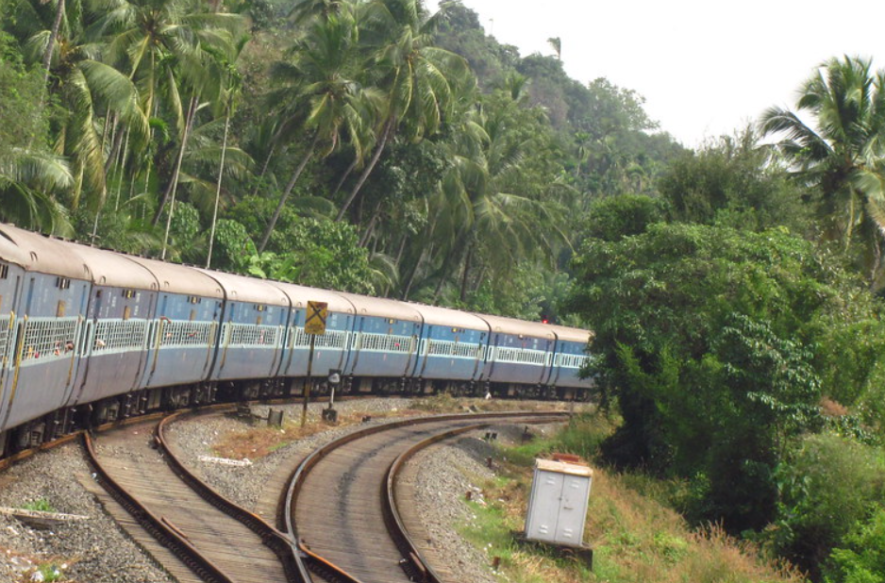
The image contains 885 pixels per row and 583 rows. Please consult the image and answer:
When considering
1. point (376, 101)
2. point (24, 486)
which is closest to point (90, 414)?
point (24, 486)

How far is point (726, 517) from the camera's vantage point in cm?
2222

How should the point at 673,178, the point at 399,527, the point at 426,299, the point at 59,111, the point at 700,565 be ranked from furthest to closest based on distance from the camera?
the point at 426,299
the point at 673,178
the point at 59,111
the point at 700,565
the point at 399,527

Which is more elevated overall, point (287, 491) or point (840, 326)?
point (840, 326)

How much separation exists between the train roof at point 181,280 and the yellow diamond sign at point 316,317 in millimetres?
1981

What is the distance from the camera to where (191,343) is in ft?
78.9

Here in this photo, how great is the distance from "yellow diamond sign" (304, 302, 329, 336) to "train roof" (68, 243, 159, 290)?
4.56 meters

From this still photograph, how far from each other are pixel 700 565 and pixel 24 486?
29.1 feet

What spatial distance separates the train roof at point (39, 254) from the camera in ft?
40.9

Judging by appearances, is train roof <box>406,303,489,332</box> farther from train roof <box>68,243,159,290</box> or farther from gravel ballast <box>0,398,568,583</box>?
train roof <box>68,243,159,290</box>

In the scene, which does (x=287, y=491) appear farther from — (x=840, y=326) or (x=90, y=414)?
(x=840, y=326)

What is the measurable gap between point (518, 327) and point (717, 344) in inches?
935

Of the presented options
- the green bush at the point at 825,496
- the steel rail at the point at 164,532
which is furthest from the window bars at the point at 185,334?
the green bush at the point at 825,496

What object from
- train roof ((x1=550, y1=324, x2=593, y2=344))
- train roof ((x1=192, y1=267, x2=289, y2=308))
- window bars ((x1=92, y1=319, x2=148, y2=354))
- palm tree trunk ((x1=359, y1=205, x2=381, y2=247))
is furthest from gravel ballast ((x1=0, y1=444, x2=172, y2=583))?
palm tree trunk ((x1=359, y1=205, x2=381, y2=247))

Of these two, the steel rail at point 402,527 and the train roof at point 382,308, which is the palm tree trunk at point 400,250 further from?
the steel rail at point 402,527
